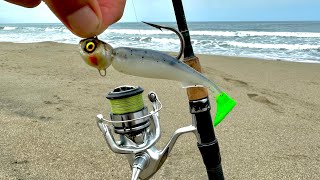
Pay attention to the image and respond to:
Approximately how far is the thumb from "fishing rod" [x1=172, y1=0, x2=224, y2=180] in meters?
0.81

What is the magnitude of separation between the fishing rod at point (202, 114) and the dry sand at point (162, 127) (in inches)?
47.1

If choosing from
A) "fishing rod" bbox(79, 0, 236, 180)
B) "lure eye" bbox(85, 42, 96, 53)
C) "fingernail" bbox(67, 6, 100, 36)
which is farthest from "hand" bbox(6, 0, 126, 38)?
"fishing rod" bbox(79, 0, 236, 180)

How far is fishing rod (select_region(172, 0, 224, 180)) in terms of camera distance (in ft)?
4.82

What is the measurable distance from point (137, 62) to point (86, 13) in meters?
0.32

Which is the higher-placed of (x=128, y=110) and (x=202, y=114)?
(x=128, y=110)

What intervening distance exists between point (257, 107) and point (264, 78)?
2531 millimetres

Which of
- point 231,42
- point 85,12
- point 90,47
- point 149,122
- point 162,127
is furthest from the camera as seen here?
point 231,42

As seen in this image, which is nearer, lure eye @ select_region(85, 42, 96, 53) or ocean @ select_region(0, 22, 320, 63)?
lure eye @ select_region(85, 42, 96, 53)

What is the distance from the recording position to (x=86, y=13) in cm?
60

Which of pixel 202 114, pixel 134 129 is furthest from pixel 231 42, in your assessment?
pixel 134 129

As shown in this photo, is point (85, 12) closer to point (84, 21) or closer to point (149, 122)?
point (84, 21)

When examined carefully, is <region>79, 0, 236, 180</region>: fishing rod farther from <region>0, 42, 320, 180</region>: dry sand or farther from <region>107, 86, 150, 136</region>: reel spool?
<region>0, 42, 320, 180</region>: dry sand

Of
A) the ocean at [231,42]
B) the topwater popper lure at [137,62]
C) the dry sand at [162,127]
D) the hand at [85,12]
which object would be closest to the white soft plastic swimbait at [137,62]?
the topwater popper lure at [137,62]

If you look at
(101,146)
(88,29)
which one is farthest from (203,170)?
(88,29)
